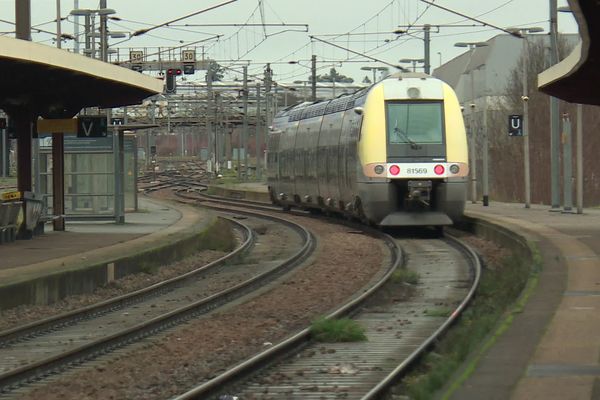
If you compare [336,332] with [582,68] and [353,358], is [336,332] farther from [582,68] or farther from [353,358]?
[582,68]

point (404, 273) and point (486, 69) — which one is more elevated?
point (486, 69)

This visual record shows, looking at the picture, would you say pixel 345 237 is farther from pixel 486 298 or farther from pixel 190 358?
pixel 190 358

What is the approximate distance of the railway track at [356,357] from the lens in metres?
9.49

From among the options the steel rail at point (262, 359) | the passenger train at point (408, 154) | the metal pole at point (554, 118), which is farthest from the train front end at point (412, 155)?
the steel rail at point (262, 359)

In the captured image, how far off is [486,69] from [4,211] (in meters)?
57.8

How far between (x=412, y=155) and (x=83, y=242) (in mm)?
7712

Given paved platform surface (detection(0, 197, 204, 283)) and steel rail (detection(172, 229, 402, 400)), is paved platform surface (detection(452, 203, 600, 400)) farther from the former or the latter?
paved platform surface (detection(0, 197, 204, 283))

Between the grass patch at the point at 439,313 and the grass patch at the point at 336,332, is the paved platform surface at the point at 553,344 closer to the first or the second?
the grass patch at the point at 439,313

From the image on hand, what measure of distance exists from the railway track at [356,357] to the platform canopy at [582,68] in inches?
113

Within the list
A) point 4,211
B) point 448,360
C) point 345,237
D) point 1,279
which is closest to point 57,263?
point 1,279

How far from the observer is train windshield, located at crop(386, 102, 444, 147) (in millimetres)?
25953

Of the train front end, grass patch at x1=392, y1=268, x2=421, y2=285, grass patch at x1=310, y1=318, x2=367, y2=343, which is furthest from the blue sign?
grass patch at x1=310, y1=318, x2=367, y2=343

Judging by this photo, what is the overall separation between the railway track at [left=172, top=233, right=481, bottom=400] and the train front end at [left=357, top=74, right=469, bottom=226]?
833 cm

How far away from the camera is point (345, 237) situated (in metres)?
26.9
